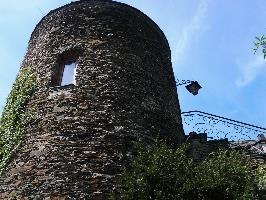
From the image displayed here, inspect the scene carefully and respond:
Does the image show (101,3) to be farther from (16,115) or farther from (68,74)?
(16,115)

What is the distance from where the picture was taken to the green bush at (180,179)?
26.7ft

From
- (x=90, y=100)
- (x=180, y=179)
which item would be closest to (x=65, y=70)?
(x=90, y=100)

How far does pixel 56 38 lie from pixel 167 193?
6131 millimetres

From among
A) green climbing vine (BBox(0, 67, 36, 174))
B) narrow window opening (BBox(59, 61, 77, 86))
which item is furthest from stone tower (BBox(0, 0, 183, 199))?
green climbing vine (BBox(0, 67, 36, 174))

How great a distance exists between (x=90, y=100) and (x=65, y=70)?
1721 millimetres

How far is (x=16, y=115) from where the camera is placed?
1086 cm

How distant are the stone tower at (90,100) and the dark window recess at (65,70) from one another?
27mm

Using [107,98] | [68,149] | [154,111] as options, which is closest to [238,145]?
[154,111]

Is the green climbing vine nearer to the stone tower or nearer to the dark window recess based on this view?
the stone tower

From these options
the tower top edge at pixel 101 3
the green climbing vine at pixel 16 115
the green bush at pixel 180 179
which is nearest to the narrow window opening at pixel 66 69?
the green climbing vine at pixel 16 115

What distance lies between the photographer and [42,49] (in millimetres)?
12328

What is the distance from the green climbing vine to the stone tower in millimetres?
255

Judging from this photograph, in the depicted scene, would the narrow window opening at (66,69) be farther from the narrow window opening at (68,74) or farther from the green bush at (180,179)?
the green bush at (180,179)

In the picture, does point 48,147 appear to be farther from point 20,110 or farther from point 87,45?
point 87,45
